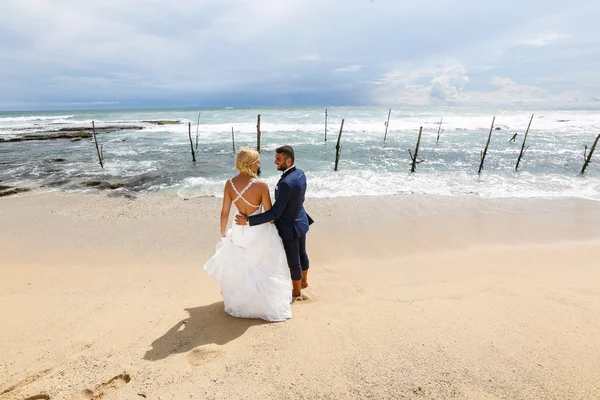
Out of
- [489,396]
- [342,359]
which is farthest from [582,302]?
[342,359]

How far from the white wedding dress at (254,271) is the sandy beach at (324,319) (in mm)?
209

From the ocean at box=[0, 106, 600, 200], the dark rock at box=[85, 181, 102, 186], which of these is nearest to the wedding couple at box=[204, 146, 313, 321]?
the ocean at box=[0, 106, 600, 200]

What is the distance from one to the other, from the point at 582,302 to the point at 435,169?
1443cm

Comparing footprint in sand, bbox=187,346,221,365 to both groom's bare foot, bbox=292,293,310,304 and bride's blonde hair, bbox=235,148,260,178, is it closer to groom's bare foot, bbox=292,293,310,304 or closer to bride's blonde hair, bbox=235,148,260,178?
groom's bare foot, bbox=292,293,310,304

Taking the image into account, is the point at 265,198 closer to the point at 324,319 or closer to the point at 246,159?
the point at 246,159

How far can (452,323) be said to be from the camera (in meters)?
3.62

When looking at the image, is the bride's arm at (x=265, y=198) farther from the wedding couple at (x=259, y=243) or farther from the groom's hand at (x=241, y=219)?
the groom's hand at (x=241, y=219)

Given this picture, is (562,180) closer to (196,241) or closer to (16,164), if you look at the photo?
(196,241)

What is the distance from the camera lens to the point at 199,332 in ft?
11.6

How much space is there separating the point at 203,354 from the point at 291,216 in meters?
1.65

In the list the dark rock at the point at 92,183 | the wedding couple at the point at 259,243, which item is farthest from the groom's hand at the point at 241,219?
the dark rock at the point at 92,183

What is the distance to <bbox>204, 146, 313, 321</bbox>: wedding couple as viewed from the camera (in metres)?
3.43

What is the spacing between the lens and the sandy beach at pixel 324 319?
277 cm

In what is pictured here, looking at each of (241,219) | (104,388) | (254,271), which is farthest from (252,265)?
(104,388)
